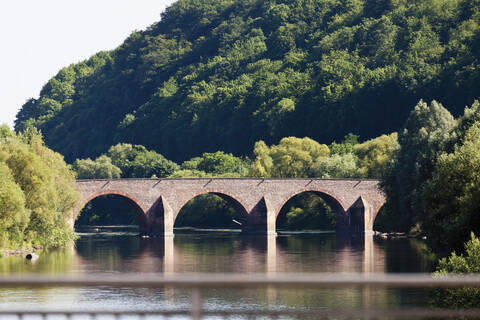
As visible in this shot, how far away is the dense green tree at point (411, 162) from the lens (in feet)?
159

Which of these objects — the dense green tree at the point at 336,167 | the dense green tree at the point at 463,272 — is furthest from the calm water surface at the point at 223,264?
the dense green tree at the point at 336,167

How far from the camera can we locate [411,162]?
172 feet

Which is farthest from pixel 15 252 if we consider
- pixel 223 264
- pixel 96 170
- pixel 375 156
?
pixel 96 170

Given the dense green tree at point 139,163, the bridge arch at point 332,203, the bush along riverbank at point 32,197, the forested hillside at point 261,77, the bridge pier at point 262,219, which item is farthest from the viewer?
the dense green tree at point 139,163

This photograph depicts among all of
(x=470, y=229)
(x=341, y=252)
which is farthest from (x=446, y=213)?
(x=341, y=252)

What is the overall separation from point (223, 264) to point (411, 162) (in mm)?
14499

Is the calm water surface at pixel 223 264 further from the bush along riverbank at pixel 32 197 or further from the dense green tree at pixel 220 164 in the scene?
the dense green tree at pixel 220 164

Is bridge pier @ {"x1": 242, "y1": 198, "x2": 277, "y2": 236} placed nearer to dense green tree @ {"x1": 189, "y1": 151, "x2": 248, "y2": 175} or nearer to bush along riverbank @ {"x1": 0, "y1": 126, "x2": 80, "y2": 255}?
bush along riverbank @ {"x1": 0, "y1": 126, "x2": 80, "y2": 255}

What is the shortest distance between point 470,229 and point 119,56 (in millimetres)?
127635

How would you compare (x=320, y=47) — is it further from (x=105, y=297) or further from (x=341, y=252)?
(x=105, y=297)

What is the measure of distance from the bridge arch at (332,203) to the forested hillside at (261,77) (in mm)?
22310

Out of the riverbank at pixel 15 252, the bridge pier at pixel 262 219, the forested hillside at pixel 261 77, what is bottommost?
the riverbank at pixel 15 252

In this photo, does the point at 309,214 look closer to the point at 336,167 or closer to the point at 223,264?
the point at 336,167

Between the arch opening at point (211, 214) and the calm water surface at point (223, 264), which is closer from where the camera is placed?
the calm water surface at point (223, 264)
